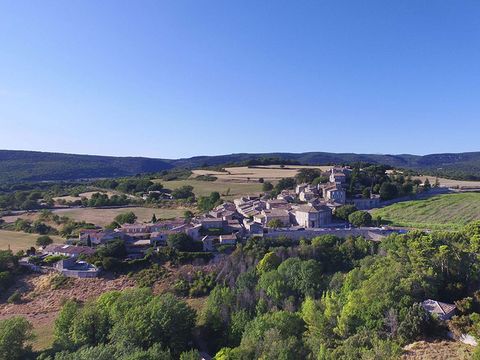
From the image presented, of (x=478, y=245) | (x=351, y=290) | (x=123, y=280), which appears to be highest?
(x=478, y=245)

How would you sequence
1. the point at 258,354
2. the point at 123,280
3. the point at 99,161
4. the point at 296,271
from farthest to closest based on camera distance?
the point at 99,161, the point at 123,280, the point at 296,271, the point at 258,354

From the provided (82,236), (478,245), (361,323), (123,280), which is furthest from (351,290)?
(82,236)

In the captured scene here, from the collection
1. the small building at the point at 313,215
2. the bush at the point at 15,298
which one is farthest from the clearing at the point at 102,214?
the bush at the point at 15,298

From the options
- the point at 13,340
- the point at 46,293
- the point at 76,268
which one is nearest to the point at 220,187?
the point at 76,268

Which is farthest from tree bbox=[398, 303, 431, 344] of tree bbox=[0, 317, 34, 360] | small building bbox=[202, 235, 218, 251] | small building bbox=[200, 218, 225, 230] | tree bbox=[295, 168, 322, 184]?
tree bbox=[295, 168, 322, 184]

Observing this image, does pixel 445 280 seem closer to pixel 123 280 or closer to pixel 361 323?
pixel 361 323
